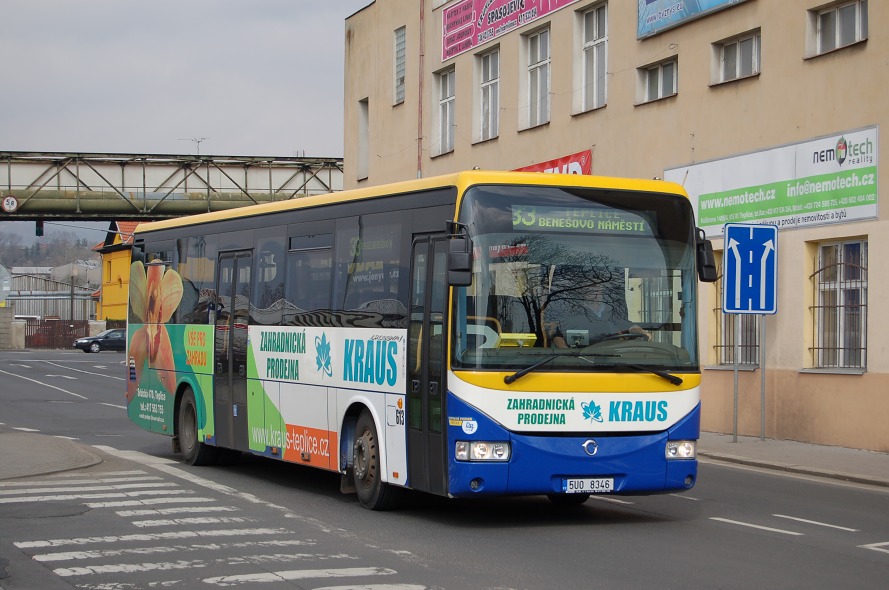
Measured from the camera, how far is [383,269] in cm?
1245

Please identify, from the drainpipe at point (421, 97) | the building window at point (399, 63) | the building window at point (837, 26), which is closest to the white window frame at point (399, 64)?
the building window at point (399, 63)

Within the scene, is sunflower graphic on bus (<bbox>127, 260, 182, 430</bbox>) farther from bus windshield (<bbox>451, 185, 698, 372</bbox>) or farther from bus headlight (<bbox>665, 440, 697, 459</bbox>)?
bus headlight (<bbox>665, 440, 697, 459</bbox>)

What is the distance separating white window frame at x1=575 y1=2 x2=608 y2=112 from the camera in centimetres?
2761

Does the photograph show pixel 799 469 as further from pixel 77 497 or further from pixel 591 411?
pixel 77 497

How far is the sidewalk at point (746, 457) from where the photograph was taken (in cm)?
1623

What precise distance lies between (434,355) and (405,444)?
0.94 meters

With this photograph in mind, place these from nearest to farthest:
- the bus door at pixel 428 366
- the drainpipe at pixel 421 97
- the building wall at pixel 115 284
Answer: the bus door at pixel 428 366, the drainpipe at pixel 421 97, the building wall at pixel 115 284

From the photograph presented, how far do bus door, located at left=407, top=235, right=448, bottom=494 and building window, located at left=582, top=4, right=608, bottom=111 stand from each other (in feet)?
54.2

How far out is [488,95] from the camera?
106 feet

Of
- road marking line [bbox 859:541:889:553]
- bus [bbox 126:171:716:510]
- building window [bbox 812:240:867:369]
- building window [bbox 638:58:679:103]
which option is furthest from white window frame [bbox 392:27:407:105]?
road marking line [bbox 859:541:889:553]

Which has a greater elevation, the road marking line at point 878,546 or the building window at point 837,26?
the building window at point 837,26

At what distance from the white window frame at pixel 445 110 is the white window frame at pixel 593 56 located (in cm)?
599

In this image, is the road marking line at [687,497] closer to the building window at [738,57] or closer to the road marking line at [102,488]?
the road marking line at [102,488]

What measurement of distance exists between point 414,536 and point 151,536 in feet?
6.87
